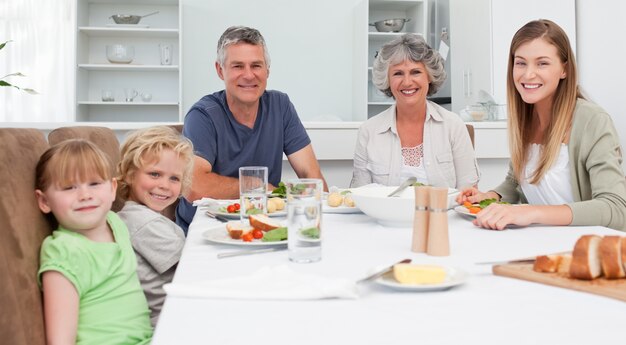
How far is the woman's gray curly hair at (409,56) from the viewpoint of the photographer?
7.71 feet

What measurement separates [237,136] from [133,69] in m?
3.77

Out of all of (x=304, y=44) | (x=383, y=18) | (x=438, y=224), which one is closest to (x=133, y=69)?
(x=304, y=44)

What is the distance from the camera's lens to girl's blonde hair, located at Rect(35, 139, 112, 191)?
107 centimetres

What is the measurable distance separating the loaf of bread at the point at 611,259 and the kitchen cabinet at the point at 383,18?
16.4ft

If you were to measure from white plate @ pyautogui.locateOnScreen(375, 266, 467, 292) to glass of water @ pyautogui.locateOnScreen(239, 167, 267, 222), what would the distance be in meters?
0.64

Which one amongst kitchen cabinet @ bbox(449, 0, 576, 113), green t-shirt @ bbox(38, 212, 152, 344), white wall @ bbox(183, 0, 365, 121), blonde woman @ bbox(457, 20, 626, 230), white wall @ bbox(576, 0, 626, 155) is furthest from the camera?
white wall @ bbox(183, 0, 365, 121)

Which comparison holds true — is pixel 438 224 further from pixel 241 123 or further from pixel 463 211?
pixel 241 123

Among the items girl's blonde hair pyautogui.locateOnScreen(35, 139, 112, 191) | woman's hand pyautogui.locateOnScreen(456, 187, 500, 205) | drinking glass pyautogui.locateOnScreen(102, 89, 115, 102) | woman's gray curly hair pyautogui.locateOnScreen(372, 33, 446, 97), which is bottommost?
woman's hand pyautogui.locateOnScreen(456, 187, 500, 205)

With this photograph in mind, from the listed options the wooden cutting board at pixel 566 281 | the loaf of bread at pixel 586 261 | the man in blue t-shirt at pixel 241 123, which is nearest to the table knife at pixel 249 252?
the wooden cutting board at pixel 566 281

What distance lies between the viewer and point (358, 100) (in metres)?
6.02

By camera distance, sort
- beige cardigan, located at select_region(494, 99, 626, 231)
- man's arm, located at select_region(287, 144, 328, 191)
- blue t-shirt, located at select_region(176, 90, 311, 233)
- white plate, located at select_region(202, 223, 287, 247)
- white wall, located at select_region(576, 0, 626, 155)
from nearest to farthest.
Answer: white plate, located at select_region(202, 223, 287, 247) < beige cardigan, located at select_region(494, 99, 626, 231) < blue t-shirt, located at select_region(176, 90, 311, 233) < man's arm, located at select_region(287, 144, 328, 191) < white wall, located at select_region(576, 0, 626, 155)

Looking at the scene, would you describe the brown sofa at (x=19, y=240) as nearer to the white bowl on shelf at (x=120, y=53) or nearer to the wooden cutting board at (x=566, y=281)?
the wooden cutting board at (x=566, y=281)

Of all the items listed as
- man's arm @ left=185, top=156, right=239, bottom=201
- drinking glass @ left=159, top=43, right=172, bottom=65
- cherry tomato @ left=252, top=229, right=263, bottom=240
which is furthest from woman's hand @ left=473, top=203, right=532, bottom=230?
drinking glass @ left=159, top=43, right=172, bottom=65

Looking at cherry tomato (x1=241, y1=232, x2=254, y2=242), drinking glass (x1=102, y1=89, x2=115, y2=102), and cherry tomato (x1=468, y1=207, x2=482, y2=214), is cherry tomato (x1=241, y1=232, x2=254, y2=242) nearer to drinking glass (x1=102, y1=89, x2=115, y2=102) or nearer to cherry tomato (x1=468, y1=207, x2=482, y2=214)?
cherry tomato (x1=468, y1=207, x2=482, y2=214)
